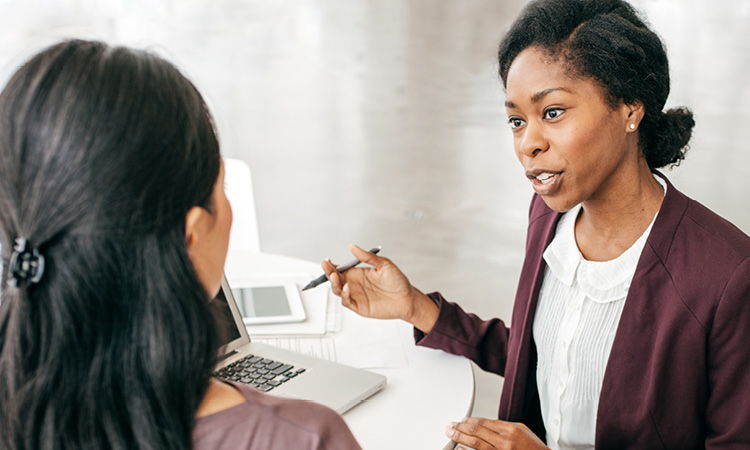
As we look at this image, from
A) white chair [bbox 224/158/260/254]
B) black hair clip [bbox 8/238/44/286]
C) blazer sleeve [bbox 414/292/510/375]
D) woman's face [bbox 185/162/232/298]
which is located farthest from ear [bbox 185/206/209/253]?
white chair [bbox 224/158/260/254]

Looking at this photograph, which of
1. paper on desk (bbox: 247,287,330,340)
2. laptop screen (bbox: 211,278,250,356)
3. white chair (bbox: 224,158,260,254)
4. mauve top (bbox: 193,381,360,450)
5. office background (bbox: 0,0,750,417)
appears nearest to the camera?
mauve top (bbox: 193,381,360,450)

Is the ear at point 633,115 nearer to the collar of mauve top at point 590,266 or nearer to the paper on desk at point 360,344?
the collar of mauve top at point 590,266

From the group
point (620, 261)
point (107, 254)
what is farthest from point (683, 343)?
point (107, 254)

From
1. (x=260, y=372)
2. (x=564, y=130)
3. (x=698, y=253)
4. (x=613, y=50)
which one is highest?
(x=613, y=50)

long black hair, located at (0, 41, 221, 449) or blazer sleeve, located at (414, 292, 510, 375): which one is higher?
long black hair, located at (0, 41, 221, 449)

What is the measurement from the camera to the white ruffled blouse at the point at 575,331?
145cm

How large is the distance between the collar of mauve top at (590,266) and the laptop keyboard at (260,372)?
52cm

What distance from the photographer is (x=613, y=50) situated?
1.36 m

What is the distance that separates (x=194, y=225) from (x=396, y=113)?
4341mm

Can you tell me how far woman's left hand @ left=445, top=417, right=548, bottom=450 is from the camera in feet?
4.14

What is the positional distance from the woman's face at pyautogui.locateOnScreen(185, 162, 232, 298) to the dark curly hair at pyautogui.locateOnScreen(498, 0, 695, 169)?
75cm

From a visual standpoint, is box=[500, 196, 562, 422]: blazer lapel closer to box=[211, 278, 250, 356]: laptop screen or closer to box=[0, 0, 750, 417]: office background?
box=[211, 278, 250, 356]: laptop screen

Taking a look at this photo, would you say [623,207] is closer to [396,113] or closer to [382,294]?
[382,294]

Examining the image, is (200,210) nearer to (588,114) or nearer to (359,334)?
(588,114)
